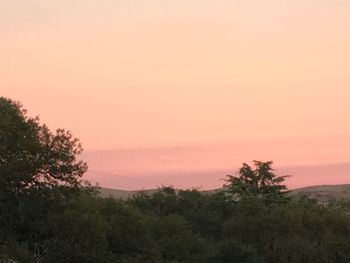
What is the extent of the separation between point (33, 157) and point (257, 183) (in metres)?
35.2

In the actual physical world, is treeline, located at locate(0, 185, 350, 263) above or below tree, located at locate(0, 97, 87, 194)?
below

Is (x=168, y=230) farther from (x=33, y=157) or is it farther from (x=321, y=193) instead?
(x=321, y=193)

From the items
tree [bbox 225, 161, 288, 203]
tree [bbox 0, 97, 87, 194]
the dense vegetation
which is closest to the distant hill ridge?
tree [bbox 225, 161, 288, 203]

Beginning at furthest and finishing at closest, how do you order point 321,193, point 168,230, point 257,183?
1. point 321,193
2. point 257,183
3. point 168,230

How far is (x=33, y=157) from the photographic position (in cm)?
2492

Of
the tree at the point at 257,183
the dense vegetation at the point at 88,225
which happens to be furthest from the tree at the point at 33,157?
the tree at the point at 257,183

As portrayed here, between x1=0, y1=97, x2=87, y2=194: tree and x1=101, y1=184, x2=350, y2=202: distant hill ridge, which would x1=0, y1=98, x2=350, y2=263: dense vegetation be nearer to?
x1=0, y1=97, x2=87, y2=194: tree

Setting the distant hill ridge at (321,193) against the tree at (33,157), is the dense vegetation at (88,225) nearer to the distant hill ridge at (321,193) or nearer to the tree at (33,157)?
the tree at (33,157)

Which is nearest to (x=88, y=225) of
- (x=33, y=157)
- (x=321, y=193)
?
(x=33, y=157)

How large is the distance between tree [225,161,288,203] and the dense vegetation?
1255 centimetres

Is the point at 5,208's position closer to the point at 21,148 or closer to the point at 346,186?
the point at 21,148

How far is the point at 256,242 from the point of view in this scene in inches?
1550

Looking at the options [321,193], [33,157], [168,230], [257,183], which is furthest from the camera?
[321,193]

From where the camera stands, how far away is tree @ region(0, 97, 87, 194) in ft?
79.8
